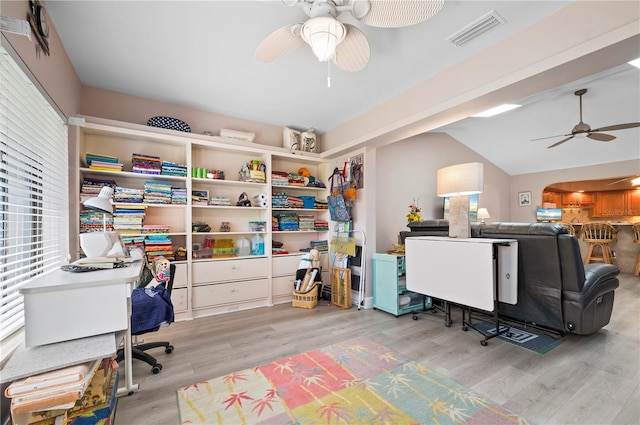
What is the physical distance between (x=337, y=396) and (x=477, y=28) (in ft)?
9.03

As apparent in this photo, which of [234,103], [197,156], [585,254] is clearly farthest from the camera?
[585,254]

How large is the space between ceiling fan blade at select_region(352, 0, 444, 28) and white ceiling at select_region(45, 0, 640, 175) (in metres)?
0.47

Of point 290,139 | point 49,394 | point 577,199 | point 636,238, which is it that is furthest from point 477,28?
point 577,199

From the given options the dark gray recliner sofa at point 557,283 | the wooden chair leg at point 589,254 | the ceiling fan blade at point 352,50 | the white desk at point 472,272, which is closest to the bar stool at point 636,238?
the wooden chair leg at point 589,254

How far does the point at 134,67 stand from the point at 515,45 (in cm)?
325

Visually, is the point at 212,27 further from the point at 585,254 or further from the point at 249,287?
the point at 585,254

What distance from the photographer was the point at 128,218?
9.50 ft

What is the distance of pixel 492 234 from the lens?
2.78 metres

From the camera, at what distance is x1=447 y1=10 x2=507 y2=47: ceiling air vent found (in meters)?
1.86

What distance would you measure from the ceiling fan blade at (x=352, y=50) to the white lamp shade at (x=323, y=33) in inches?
3.2

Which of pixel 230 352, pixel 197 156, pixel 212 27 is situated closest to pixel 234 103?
pixel 197 156

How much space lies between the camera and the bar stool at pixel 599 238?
18.4 ft

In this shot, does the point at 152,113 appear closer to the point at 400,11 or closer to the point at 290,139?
the point at 290,139

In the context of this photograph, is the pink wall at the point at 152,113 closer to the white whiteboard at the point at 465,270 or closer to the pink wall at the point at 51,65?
the pink wall at the point at 51,65
